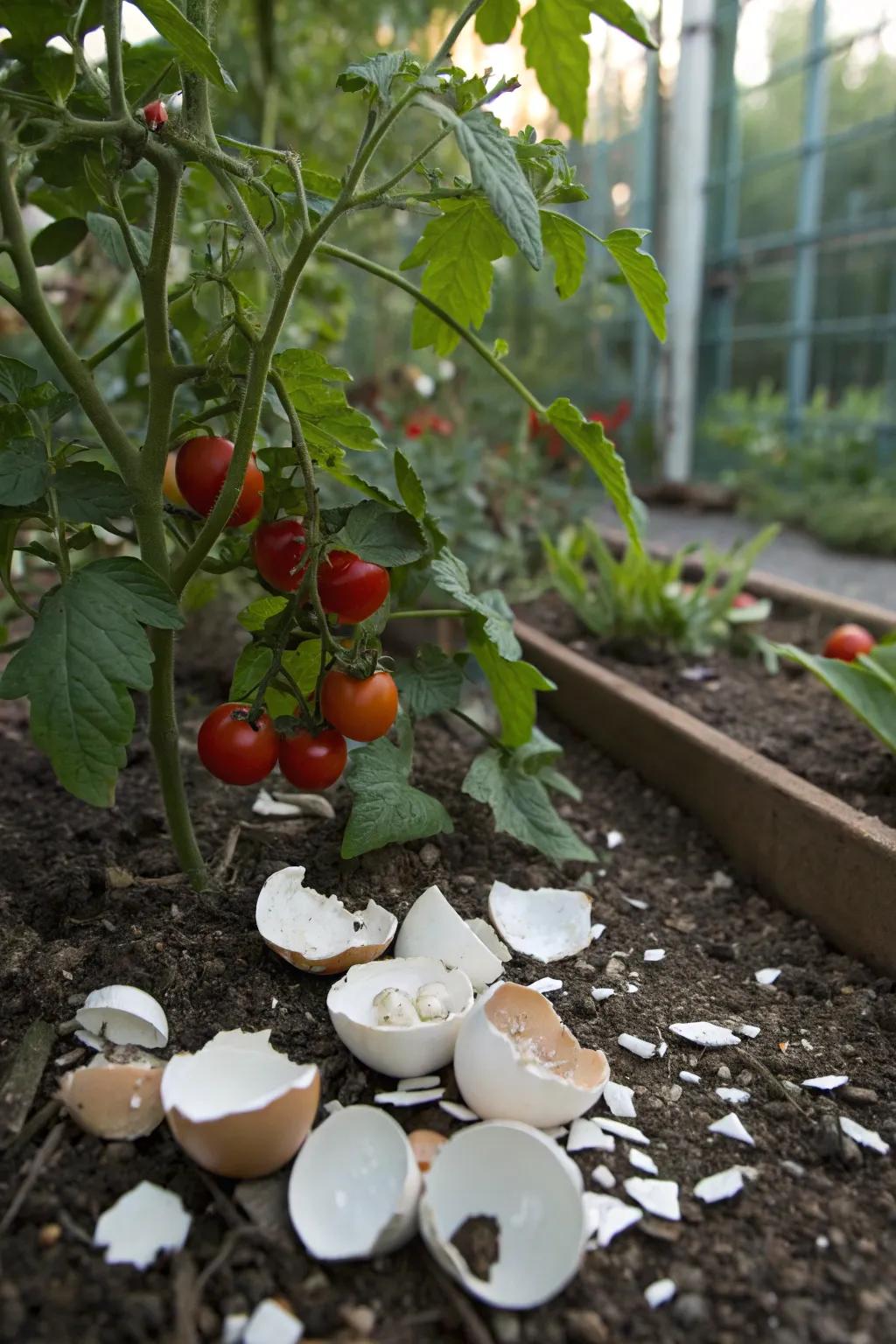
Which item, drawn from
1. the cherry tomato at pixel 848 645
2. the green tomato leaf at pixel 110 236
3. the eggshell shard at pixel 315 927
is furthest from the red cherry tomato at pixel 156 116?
the cherry tomato at pixel 848 645

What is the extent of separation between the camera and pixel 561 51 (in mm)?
1062

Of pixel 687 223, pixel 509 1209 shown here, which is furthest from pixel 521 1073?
pixel 687 223

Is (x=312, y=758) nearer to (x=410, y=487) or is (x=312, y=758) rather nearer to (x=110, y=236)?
(x=410, y=487)

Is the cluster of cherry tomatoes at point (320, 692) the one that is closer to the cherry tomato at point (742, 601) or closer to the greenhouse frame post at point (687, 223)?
the cherry tomato at point (742, 601)

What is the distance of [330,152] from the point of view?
4.20m

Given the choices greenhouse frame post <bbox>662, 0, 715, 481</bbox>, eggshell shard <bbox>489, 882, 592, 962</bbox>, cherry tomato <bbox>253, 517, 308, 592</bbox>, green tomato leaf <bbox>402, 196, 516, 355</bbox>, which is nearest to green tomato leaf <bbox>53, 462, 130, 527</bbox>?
cherry tomato <bbox>253, 517, 308, 592</bbox>

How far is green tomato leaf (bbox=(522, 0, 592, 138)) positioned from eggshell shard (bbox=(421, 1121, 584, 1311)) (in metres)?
1.02

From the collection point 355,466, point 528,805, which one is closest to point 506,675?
point 528,805

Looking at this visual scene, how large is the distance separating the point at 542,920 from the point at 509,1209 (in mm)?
461

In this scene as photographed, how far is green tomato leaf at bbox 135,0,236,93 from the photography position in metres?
0.82

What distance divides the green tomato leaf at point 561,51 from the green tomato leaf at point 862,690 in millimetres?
720

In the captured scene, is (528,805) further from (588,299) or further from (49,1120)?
(588,299)

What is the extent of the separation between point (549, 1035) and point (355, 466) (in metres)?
1.97

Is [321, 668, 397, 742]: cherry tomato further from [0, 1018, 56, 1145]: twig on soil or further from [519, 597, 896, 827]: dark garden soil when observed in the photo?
[519, 597, 896, 827]: dark garden soil
